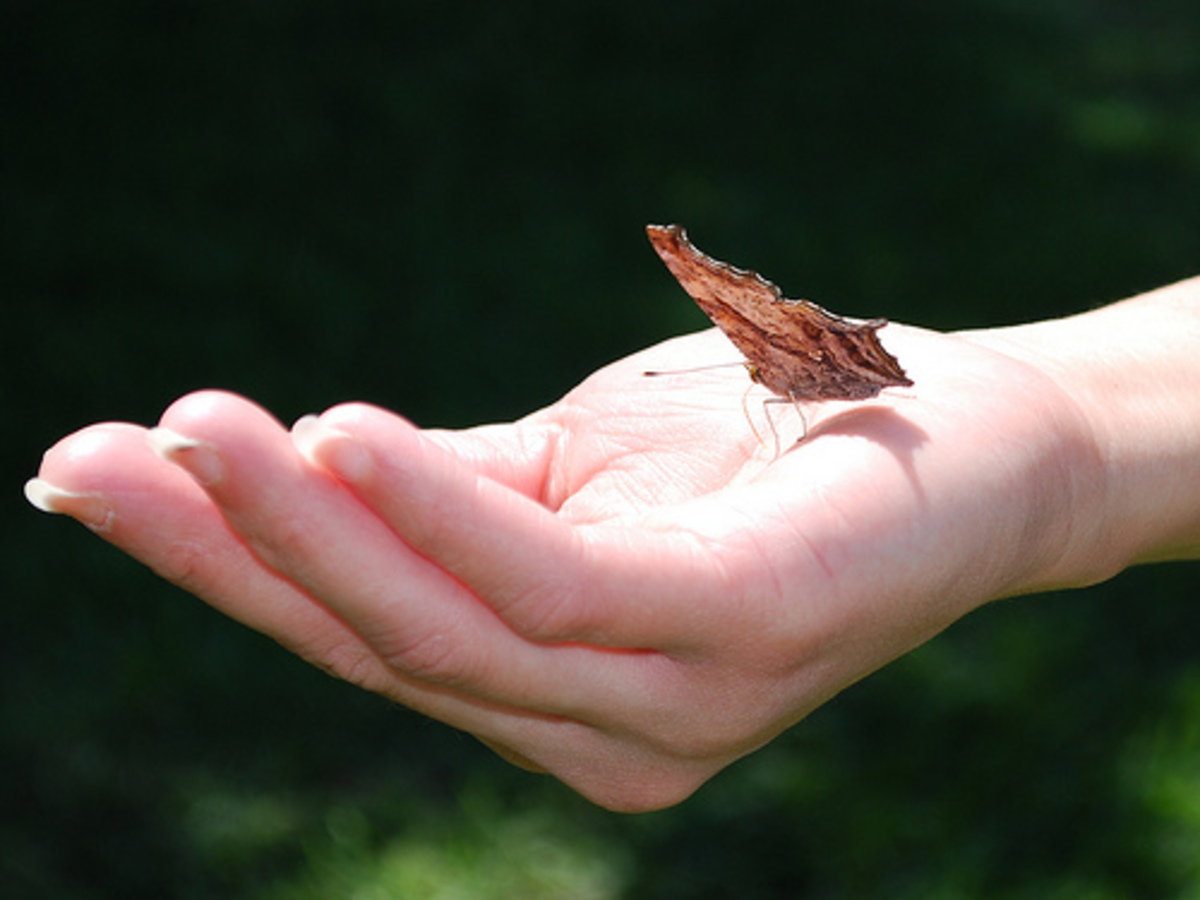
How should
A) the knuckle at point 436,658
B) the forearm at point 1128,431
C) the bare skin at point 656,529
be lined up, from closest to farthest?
the bare skin at point 656,529 → the knuckle at point 436,658 → the forearm at point 1128,431

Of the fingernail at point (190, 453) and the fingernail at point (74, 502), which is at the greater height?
the fingernail at point (190, 453)

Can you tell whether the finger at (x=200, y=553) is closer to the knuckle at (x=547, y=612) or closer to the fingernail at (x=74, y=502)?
the fingernail at (x=74, y=502)

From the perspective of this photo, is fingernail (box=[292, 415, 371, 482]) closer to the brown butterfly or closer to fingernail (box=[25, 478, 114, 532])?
fingernail (box=[25, 478, 114, 532])

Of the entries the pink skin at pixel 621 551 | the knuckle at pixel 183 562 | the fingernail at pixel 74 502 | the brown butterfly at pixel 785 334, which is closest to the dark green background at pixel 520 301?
the pink skin at pixel 621 551

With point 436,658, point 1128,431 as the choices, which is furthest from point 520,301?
point 436,658

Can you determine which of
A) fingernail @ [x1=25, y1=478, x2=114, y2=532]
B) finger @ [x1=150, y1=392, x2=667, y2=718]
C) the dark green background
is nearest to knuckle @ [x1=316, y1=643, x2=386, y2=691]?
finger @ [x1=150, y1=392, x2=667, y2=718]

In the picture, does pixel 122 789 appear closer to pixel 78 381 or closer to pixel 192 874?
pixel 192 874

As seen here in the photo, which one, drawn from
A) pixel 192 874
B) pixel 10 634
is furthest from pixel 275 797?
pixel 10 634
